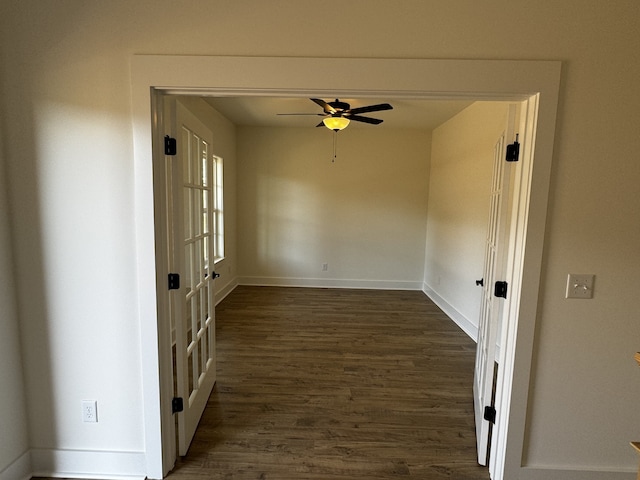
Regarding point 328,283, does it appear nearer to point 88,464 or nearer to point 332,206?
point 332,206

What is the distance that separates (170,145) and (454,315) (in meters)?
3.86

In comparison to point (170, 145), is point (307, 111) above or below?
above

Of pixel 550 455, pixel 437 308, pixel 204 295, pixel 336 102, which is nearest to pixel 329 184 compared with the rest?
pixel 336 102

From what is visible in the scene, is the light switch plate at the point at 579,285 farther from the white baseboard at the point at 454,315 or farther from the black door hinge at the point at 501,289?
the white baseboard at the point at 454,315

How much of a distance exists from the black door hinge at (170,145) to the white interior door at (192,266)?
47 millimetres

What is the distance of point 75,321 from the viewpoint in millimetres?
1608

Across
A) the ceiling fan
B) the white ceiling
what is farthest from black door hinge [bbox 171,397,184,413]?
the white ceiling

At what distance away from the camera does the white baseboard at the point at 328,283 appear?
17.9 feet

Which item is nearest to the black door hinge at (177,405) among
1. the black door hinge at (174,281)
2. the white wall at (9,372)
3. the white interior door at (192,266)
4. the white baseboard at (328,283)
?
the white interior door at (192,266)

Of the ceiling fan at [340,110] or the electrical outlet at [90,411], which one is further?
the ceiling fan at [340,110]

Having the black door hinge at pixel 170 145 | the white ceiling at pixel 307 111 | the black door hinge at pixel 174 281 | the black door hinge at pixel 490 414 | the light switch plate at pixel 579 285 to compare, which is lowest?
the black door hinge at pixel 490 414

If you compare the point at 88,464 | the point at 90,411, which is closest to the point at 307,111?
the point at 90,411

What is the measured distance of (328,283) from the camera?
5.52 m

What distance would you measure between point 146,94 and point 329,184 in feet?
13.3
